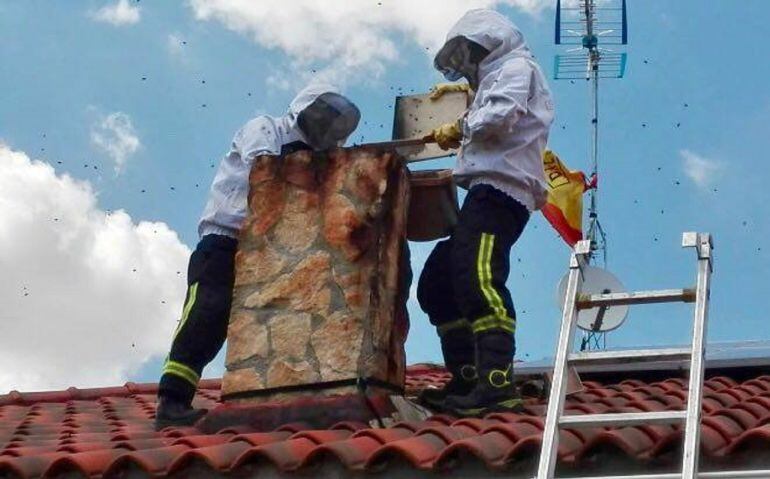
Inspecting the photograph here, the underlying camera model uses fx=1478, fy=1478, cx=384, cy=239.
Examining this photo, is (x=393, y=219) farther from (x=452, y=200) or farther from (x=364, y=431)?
(x=364, y=431)

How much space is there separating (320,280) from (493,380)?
98 cm

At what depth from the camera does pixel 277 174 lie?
7223mm

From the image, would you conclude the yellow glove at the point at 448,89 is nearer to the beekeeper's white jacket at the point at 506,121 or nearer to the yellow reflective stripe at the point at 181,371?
the beekeeper's white jacket at the point at 506,121

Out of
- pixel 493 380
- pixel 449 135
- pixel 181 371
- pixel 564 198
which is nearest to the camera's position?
pixel 493 380

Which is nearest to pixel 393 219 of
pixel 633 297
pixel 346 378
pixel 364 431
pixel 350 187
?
pixel 350 187

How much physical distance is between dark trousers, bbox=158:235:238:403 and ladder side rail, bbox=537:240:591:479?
236 centimetres

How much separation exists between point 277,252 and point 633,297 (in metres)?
2.19

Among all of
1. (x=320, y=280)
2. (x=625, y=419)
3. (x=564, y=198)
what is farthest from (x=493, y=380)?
(x=564, y=198)

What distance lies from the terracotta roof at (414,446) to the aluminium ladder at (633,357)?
17 centimetres

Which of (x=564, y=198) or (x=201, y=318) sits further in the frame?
(x=564, y=198)

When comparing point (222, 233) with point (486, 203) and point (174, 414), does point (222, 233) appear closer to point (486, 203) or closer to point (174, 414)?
point (174, 414)

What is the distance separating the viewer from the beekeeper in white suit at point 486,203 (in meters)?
6.55

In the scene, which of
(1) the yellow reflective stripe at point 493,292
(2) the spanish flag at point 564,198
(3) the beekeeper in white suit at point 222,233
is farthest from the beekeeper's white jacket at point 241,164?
(2) the spanish flag at point 564,198

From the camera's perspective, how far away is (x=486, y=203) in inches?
268
